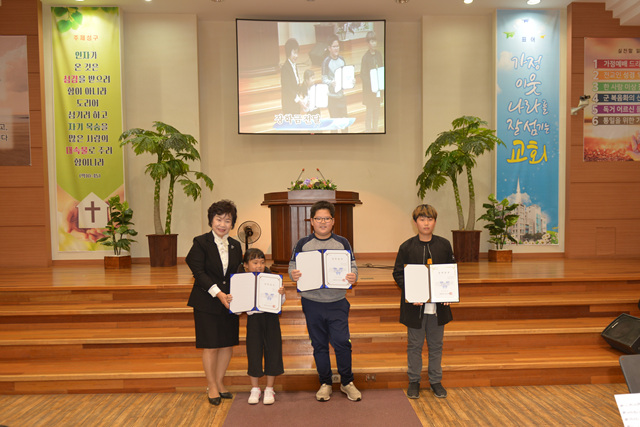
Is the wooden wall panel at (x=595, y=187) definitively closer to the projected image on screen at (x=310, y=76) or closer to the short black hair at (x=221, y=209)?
the projected image on screen at (x=310, y=76)

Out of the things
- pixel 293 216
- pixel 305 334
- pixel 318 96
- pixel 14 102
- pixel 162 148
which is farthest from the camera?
pixel 318 96

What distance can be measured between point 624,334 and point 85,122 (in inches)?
298

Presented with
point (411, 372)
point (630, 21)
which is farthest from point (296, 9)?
point (411, 372)

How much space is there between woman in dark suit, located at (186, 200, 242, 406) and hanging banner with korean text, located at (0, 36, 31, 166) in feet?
18.1

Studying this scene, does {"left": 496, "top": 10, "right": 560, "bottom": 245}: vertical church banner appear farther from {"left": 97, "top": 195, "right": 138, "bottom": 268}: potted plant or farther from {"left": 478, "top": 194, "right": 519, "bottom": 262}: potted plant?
{"left": 97, "top": 195, "right": 138, "bottom": 268}: potted plant

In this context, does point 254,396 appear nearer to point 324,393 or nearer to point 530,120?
point 324,393

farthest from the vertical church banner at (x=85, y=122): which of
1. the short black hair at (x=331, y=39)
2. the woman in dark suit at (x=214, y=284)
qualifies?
the woman in dark suit at (x=214, y=284)

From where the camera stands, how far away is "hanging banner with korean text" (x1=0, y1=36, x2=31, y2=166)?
7246mm

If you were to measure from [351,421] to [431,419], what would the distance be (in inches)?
20.9

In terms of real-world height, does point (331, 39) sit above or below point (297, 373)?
above

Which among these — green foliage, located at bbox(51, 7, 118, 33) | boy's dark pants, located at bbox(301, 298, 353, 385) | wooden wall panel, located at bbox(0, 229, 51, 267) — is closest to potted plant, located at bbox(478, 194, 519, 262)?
boy's dark pants, located at bbox(301, 298, 353, 385)

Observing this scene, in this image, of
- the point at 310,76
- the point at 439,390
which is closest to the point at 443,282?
the point at 439,390

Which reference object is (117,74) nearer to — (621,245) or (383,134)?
(383,134)

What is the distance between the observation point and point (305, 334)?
4.12 meters
